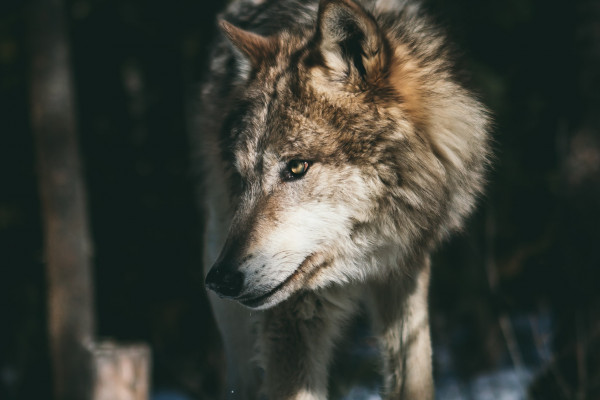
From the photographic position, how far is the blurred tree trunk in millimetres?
6871

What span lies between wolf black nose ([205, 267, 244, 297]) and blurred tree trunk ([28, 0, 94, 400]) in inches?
190

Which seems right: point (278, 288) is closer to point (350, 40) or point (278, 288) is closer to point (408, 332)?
point (408, 332)

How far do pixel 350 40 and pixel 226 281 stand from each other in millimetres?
1113

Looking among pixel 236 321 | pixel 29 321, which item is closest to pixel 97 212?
pixel 29 321

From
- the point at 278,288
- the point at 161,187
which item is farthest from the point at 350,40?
the point at 161,187

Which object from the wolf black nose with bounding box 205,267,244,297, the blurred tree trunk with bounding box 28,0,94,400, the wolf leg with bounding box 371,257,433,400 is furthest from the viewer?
the blurred tree trunk with bounding box 28,0,94,400

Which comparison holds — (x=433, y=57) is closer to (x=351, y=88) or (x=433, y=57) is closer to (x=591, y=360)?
(x=351, y=88)

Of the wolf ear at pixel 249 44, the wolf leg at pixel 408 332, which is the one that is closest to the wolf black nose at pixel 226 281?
the wolf leg at pixel 408 332

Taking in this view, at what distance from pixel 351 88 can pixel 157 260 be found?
8621mm

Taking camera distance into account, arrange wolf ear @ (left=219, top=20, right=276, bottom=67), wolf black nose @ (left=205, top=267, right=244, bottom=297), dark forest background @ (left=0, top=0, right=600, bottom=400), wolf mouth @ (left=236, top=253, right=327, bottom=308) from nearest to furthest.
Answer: wolf black nose @ (left=205, top=267, right=244, bottom=297) < wolf mouth @ (left=236, top=253, right=327, bottom=308) < wolf ear @ (left=219, top=20, right=276, bottom=67) < dark forest background @ (left=0, top=0, right=600, bottom=400)

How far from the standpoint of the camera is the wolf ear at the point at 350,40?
8.64ft

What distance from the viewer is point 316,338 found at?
3127mm

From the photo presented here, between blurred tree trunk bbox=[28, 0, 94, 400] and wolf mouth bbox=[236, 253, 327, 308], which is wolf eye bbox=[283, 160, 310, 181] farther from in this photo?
blurred tree trunk bbox=[28, 0, 94, 400]

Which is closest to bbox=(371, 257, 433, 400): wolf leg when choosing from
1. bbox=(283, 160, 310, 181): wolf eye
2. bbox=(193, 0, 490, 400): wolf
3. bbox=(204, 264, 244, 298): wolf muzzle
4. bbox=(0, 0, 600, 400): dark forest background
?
bbox=(193, 0, 490, 400): wolf
